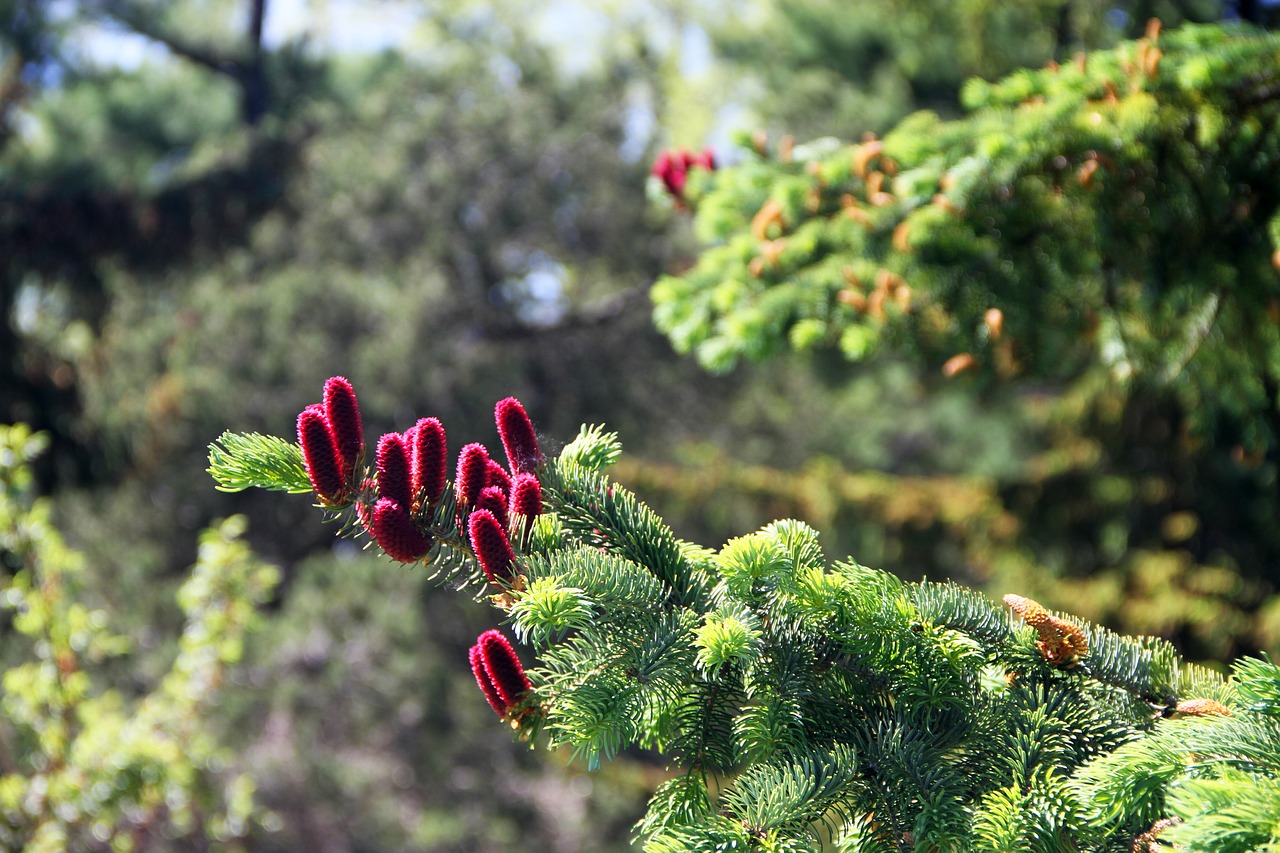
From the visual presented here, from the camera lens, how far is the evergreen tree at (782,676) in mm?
1219

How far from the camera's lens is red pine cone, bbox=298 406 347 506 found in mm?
1290

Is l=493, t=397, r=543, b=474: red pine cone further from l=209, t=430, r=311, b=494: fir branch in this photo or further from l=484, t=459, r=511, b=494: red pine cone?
l=209, t=430, r=311, b=494: fir branch

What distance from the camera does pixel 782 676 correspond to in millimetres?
1342

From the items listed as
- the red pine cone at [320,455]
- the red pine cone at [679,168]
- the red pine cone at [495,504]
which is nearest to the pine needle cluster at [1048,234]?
the red pine cone at [679,168]

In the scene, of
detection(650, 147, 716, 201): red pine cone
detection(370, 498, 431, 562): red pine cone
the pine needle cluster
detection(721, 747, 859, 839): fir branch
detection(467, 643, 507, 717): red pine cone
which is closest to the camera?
detection(721, 747, 859, 839): fir branch

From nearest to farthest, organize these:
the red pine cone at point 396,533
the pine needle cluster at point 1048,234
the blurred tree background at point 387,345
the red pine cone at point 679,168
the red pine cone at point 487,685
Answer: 1. the red pine cone at point 396,533
2. the red pine cone at point 487,685
3. the pine needle cluster at point 1048,234
4. the red pine cone at point 679,168
5. the blurred tree background at point 387,345

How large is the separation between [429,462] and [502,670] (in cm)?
29

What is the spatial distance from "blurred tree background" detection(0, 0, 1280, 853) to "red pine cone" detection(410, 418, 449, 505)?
6621mm

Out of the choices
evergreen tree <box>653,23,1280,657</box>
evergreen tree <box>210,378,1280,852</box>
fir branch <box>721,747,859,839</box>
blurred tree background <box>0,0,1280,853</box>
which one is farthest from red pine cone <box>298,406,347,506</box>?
blurred tree background <box>0,0,1280,853</box>

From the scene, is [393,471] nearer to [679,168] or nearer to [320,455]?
[320,455]

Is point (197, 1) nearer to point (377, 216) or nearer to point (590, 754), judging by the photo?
point (377, 216)

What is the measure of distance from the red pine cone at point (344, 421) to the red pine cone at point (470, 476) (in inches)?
5.1

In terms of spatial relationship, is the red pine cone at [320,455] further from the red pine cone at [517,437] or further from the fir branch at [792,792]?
the fir branch at [792,792]

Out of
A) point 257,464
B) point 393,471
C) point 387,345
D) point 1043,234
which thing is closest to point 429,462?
point 393,471
